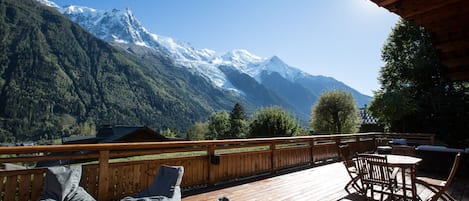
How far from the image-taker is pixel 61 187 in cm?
317

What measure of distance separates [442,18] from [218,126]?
5095 cm

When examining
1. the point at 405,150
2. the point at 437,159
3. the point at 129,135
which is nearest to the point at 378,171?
the point at 405,150

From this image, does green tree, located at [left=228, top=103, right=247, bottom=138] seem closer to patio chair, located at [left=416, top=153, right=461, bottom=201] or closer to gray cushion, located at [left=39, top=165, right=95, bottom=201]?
patio chair, located at [left=416, top=153, right=461, bottom=201]

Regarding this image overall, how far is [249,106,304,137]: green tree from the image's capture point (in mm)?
30578

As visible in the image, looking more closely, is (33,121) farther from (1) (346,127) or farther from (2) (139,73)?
(1) (346,127)

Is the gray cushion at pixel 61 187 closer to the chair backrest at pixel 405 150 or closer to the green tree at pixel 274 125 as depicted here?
the chair backrest at pixel 405 150

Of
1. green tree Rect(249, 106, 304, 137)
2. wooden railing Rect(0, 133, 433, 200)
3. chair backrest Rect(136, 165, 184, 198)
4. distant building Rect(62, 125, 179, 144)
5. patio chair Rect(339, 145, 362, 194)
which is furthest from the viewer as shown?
green tree Rect(249, 106, 304, 137)

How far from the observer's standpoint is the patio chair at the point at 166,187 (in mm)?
3453

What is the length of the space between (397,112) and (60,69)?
5282 inches

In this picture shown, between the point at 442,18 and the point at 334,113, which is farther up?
the point at 334,113

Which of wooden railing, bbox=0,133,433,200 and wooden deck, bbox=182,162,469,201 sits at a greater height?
wooden railing, bbox=0,133,433,200

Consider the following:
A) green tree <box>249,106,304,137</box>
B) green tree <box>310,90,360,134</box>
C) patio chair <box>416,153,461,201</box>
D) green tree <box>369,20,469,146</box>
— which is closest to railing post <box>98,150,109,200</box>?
patio chair <box>416,153,461,201</box>

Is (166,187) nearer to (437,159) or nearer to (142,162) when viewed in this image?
(142,162)

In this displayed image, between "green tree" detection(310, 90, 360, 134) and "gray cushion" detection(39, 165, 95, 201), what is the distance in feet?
78.3
